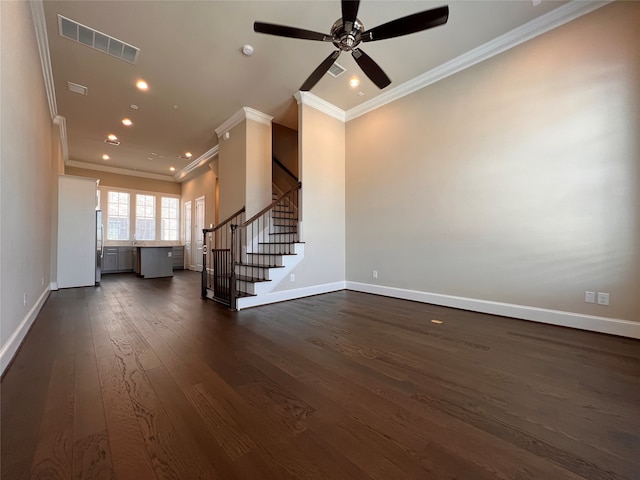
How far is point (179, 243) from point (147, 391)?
9.38 meters

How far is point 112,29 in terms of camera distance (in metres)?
3.08

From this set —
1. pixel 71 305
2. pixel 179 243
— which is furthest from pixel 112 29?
pixel 179 243

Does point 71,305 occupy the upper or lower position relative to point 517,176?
lower

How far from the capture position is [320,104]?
482cm


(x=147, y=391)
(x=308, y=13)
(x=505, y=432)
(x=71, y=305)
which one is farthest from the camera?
(x=71, y=305)

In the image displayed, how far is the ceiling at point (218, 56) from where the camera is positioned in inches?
112

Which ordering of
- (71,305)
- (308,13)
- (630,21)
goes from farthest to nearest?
(71,305) → (308,13) → (630,21)

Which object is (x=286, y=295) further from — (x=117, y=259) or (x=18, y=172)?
(x=117, y=259)

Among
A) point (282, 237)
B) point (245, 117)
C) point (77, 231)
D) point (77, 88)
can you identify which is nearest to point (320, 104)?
point (245, 117)

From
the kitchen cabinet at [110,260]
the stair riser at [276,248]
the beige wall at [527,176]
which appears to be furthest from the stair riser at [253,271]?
the kitchen cabinet at [110,260]

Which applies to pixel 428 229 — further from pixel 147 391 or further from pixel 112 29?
pixel 112 29

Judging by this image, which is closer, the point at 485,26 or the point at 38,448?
the point at 38,448

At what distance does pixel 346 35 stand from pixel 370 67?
1.54ft

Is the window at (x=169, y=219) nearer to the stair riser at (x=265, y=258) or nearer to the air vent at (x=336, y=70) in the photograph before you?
the stair riser at (x=265, y=258)
